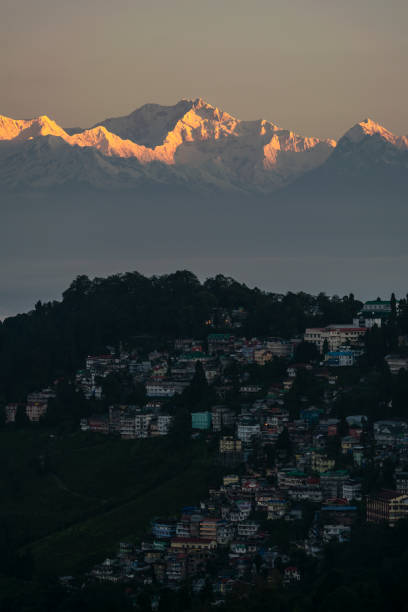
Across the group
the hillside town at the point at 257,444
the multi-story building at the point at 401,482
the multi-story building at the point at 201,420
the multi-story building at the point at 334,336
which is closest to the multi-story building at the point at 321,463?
the hillside town at the point at 257,444

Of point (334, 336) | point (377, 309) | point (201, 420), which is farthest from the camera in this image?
point (377, 309)

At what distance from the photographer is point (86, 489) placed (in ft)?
288

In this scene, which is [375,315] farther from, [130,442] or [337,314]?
[130,442]

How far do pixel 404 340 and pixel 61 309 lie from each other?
102 ft

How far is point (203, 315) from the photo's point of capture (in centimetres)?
11262

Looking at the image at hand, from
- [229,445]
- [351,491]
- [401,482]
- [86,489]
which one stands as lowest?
[86,489]

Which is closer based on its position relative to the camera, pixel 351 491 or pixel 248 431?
pixel 351 491

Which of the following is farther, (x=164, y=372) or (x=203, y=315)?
(x=203, y=315)

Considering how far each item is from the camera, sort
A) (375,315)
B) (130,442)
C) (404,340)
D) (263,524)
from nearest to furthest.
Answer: (263,524), (130,442), (404,340), (375,315)

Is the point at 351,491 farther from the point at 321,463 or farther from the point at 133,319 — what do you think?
the point at 133,319

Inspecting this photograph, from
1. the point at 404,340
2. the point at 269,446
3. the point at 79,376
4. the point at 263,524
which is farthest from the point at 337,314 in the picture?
the point at 263,524

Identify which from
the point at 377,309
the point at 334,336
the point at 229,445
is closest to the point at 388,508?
the point at 229,445

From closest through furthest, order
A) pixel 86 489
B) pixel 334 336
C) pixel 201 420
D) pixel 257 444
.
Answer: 1. pixel 257 444
2. pixel 86 489
3. pixel 201 420
4. pixel 334 336

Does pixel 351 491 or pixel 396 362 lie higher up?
pixel 396 362
